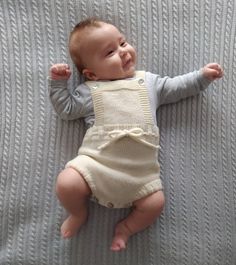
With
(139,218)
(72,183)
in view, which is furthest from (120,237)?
(72,183)

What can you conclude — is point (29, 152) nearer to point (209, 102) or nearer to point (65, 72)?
point (65, 72)

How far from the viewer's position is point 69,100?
1123 mm

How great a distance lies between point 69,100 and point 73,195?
0.23 m

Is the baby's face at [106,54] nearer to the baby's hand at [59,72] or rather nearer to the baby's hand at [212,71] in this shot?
the baby's hand at [59,72]

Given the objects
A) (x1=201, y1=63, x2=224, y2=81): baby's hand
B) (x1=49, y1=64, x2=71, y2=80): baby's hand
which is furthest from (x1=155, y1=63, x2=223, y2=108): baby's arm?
(x1=49, y1=64, x2=71, y2=80): baby's hand

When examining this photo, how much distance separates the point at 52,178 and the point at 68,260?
0.21 meters

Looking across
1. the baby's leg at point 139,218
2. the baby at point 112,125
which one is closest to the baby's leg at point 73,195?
the baby at point 112,125

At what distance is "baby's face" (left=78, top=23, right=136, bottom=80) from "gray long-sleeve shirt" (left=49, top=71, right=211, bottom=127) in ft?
0.17

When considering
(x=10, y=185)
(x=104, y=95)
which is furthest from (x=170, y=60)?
(x=10, y=185)

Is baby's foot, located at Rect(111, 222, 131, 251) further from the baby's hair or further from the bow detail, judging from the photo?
the baby's hair

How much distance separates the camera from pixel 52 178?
1171mm

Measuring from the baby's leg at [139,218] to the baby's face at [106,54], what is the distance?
0.31m

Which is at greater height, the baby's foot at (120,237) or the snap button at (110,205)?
the snap button at (110,205)

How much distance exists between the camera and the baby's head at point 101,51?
1.09 meters
